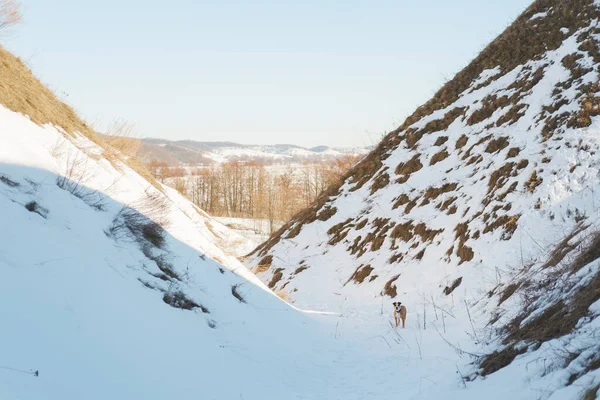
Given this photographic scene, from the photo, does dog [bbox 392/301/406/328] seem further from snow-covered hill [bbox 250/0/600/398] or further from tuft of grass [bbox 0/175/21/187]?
tuft of grass [bbox 0/175/21/187]

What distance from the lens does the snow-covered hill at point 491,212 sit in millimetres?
4496

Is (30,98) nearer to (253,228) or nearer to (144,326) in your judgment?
(144,326)

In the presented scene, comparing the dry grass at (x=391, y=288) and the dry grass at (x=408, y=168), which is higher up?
the dry grass at (x=408, y=168)

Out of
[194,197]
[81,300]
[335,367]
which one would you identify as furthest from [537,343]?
[194,197]

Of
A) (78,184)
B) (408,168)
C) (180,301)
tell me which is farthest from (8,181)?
(408,168)

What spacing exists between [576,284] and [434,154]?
38.5ft

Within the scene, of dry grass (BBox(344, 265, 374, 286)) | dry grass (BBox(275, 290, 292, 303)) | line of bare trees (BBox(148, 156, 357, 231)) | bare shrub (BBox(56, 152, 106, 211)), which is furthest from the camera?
line of bare trees (BBox(148, 156, 357, 231))

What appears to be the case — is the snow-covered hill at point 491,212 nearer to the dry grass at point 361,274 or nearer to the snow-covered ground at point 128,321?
the dry grass at point 361,274

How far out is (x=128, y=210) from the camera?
23.8 feet

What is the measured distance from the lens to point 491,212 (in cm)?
1066

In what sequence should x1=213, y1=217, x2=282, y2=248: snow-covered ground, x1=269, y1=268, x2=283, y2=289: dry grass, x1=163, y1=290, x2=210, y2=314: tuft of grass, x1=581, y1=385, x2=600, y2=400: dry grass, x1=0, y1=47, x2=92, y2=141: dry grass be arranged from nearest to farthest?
1. x1=581, y1=385, x2=600, y2=400: dry grass
2. x1=163, y1=290, x2=210, y2=314: tuft of grass
3. x1=0, y1=47, x2=92, y2=141: dry grass
4. x1=269, y1=268, x2=283, y2=289: dry grass
5. x1=213, y1=217, x2=282, y2=248: snow-covered ground

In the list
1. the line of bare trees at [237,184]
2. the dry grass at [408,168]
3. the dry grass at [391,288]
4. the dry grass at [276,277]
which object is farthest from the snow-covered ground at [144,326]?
the line of bare trees at [237,184]

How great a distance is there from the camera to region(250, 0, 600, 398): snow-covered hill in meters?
4.50

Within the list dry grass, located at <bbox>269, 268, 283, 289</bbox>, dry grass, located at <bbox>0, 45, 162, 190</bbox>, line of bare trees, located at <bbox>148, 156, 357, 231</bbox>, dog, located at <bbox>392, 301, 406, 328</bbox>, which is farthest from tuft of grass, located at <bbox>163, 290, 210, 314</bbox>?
line of bare trees, located at <bbox>148, 156, 357, 231</bbox>
